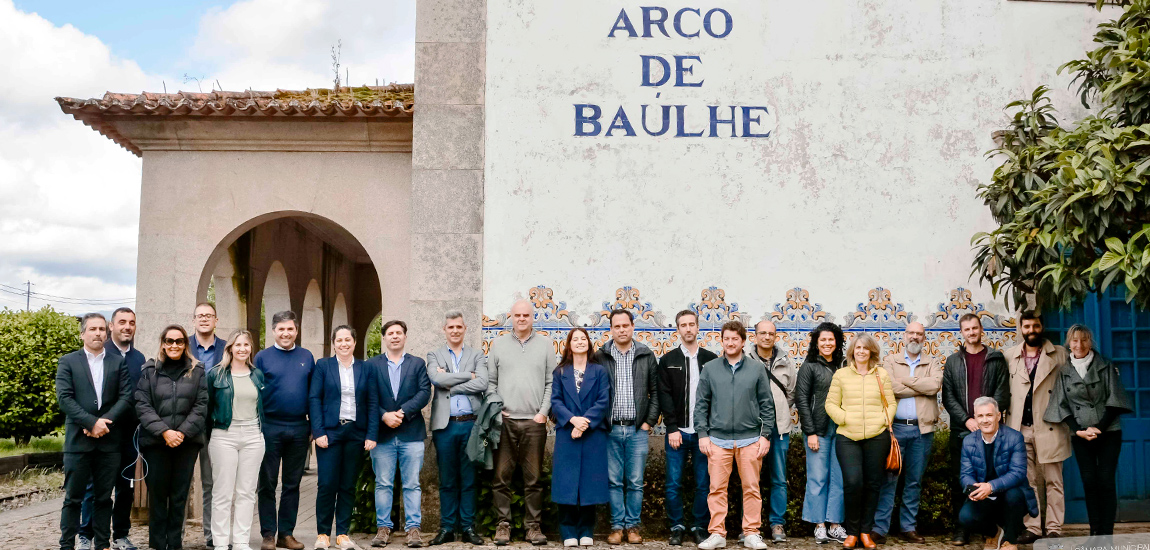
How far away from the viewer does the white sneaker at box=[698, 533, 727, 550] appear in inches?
260

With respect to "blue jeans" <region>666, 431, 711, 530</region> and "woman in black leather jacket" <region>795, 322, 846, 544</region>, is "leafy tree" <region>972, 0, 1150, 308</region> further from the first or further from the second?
"blue jeans" <region>666, 431, 711, 530</region>

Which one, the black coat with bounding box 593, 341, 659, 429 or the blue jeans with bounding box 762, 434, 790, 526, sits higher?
the black coat with bounding box 593, 341, 659, 429

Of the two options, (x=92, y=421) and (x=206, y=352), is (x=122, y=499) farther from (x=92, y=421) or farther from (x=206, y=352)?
(x=206, y=352)

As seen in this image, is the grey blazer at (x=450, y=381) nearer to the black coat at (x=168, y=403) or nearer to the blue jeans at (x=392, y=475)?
the blue jeans at (x=392, y=475)

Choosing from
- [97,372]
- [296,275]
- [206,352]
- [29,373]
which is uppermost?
[296,275]

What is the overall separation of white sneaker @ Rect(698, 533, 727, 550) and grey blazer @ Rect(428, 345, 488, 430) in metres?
1.99

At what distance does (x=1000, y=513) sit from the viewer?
6.41 meters

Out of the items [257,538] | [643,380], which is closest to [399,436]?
[257,538]

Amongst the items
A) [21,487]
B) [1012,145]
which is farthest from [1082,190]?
[21,487]

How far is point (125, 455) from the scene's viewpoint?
6.44 metres

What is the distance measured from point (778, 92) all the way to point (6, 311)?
37.2 ft

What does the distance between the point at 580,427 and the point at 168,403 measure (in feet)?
9.52

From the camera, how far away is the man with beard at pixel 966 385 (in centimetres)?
699

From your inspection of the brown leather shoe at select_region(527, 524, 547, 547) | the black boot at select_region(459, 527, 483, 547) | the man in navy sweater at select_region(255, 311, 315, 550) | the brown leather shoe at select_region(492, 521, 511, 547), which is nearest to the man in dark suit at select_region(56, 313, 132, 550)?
the man in navy sweater at select_region(255, 311, 315, 550)
